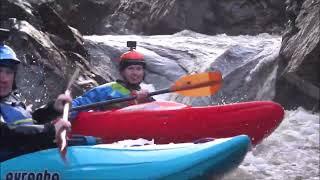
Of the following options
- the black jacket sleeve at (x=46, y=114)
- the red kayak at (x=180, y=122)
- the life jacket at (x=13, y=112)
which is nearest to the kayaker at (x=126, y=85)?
the red kayak at (x=180, y=122)

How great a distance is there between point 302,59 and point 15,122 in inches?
199

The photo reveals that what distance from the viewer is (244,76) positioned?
9672 mm

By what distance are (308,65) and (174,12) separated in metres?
8.32

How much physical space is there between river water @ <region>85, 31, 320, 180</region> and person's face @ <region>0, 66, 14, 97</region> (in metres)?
1.95

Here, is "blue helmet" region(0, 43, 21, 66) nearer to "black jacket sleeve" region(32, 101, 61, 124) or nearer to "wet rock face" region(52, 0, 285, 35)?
"black jacket sleeve" region(32, 101, 61, 124)

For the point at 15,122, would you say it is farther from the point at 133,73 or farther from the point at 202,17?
the point at 202,17

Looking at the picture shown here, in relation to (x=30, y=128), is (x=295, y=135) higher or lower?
lower

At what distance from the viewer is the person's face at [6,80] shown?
11.0ft

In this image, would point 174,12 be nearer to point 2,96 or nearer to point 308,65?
point 308,65

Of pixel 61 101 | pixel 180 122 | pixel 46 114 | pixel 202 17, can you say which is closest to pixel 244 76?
pixel 180 122

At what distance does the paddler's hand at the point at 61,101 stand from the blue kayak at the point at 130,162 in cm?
39

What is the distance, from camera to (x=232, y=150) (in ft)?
10.5

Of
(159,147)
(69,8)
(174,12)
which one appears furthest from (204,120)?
(69,8)

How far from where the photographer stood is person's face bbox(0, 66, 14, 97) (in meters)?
3.37
